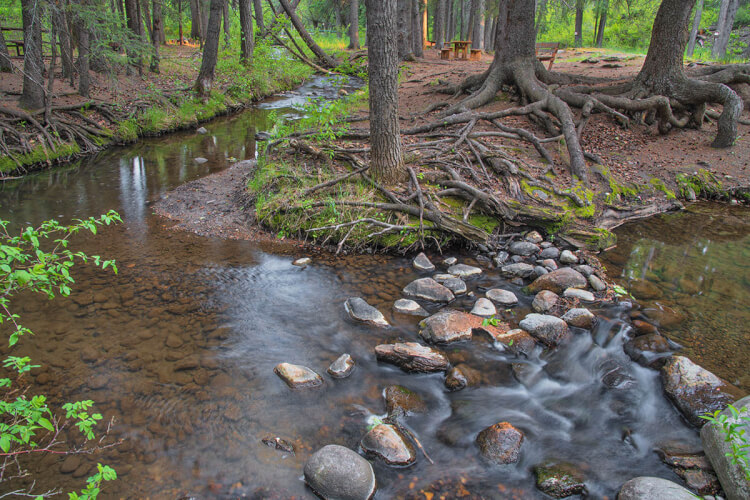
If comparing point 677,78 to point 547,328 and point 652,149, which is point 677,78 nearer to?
point 652,149

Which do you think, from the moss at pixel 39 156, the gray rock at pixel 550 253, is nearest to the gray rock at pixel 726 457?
the gray rock at pixel 550 253

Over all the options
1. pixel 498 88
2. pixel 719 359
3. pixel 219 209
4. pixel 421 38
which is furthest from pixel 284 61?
pixel 719 359

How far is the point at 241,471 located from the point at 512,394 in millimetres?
2609

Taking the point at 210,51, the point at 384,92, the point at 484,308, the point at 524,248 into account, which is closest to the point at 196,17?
the point at 210,51

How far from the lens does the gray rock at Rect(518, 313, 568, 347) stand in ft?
16.2

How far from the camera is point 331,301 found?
5707 millimetres

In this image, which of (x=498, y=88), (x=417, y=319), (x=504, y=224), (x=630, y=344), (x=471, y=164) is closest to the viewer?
(x=630, y=344)

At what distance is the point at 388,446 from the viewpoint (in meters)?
3.54

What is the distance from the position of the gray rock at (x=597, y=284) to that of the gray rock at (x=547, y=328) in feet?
A: 3.58

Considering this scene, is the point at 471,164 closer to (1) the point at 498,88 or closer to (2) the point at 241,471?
(1) the point at 498,88

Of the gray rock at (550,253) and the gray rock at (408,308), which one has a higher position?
the gray rock at (550,253)

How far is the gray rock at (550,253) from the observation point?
22.0 feet

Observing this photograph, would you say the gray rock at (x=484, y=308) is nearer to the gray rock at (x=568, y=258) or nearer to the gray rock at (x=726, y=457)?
the gray rock at (x=568, y=258)

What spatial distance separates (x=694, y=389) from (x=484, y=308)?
2199 millimetres
